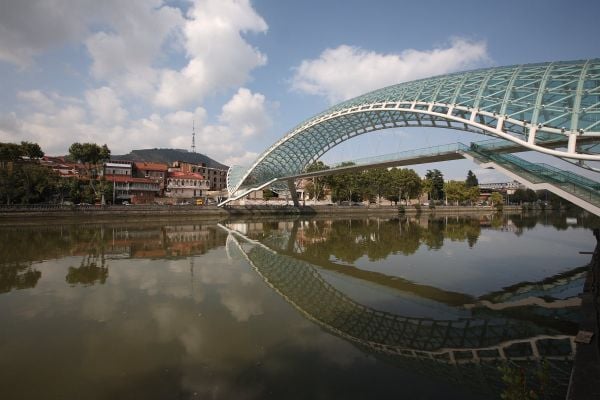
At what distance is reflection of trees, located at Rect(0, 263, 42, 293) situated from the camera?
13.0 meters

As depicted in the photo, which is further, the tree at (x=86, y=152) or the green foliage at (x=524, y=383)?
the tree at (x=86, y=152)

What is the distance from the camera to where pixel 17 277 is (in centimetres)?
1445

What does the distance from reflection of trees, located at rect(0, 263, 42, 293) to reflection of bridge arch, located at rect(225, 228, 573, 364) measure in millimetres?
10023

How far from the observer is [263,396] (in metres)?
5.96

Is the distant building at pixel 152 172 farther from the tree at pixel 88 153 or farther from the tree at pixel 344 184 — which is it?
the tree at pixel 344 184

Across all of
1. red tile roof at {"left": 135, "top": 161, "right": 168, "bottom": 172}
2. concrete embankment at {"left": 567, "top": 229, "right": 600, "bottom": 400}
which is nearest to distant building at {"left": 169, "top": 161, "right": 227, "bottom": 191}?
red tile roof at {"left": 135, "top": 161, "right": 168, "bottom": 172}

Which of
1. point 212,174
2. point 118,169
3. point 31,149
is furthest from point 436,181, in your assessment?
point 31,149

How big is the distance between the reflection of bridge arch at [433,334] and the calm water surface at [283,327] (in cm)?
5

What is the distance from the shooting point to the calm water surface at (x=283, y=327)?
6.43 metres

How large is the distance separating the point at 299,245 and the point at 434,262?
10446 mm

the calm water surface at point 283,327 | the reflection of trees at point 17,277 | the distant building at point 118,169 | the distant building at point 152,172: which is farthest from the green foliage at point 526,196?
the reflection of trees at point 17,277

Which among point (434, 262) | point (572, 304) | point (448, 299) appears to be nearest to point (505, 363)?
point (448, 299)

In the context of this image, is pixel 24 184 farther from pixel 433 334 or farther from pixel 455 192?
pixel 455 192

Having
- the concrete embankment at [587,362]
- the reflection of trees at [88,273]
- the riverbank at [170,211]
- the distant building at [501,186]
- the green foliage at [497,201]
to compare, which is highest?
the distant building at [501,186]
